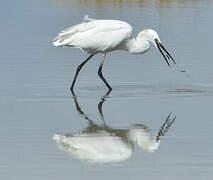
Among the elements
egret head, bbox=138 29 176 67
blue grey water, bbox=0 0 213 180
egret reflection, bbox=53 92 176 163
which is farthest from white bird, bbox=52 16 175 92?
egret reflection, bbox=53 92 176 163

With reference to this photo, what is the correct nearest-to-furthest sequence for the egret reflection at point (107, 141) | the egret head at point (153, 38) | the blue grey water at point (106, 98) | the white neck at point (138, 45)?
the blue grey water at point (106, 98) < the egret reflection at point (107, 141) < the egret head at point (153, 38) < the white neck at point (138, 45)

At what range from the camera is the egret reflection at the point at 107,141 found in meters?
8.89

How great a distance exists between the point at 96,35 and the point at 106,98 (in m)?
1.19

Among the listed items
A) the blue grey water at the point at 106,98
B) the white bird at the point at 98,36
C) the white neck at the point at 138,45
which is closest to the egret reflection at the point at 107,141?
the blue grey water at the point at 106,98

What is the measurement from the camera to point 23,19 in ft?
66.3

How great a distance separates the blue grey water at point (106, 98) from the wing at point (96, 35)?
2.00 ft

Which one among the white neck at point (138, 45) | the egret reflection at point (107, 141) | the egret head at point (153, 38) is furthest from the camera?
the white neck at point (138, 45)

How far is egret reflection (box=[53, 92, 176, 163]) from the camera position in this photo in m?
8.89

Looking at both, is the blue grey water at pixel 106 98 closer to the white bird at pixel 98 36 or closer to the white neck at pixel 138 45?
the white neck at pixel 138 45

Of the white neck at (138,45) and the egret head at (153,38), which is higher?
the egret head at (153,38)

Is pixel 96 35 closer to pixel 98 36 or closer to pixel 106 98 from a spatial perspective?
pixel 98 36

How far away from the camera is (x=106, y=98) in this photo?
12.3 m

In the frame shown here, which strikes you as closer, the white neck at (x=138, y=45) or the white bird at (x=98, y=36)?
the white bird at (x=98, y=36)

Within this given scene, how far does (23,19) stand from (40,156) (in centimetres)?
1163
